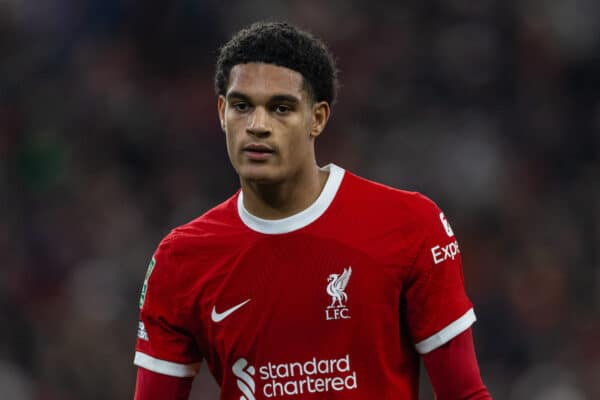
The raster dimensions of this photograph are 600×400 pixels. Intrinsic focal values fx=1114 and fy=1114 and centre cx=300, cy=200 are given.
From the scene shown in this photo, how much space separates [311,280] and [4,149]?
5.75m

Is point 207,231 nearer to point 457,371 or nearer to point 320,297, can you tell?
point 320,297

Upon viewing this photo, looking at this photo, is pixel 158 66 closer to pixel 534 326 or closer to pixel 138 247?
pixel 138 247

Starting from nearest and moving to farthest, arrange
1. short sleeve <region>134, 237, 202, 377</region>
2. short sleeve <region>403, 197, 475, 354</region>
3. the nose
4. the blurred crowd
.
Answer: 1. the nose
2. short sleeve <region>403, 197, 475, 354</region>
3. short sleeve <region>134, 237, 202, 377</region>
4. the blurred crowd

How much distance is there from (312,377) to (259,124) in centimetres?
76

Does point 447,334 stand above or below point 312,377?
above

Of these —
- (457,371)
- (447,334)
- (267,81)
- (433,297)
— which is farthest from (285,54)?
(457,371)

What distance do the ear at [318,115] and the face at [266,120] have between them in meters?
0.04

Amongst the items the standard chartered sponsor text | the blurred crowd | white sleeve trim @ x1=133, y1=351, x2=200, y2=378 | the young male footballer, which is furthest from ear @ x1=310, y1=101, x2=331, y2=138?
the blurred crowd

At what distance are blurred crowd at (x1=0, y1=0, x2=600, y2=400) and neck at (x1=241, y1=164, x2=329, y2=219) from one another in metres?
4.05

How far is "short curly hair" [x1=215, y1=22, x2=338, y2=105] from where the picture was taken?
3252 mm

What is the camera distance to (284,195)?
11.0 ft

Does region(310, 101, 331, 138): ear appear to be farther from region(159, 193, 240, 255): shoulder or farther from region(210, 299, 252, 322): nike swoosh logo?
region(210, 299, 252, 322): nike swoosh logo

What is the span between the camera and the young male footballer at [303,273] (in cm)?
324

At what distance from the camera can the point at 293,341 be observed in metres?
3.28
